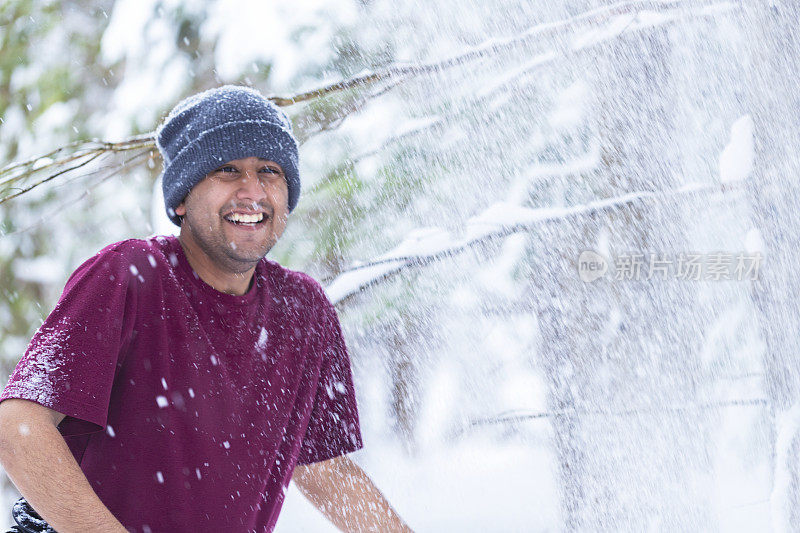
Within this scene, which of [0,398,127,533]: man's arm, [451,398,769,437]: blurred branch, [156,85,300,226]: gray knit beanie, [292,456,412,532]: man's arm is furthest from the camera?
[451,398,769,437]: blurred branch

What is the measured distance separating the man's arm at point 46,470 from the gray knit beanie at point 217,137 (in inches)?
16.9

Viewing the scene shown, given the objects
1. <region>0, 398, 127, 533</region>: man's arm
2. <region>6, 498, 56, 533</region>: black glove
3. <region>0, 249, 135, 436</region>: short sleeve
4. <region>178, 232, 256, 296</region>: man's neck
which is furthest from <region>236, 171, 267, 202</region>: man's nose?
<region>6, 498, 56, 533</region>: black glove

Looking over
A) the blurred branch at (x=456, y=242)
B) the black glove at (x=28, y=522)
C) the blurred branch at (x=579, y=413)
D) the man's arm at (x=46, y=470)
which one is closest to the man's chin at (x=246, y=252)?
the man's arm at (x=46, y=470)

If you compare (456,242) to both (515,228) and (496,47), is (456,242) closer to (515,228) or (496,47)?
(515,228)

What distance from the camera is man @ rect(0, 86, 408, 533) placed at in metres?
0.90

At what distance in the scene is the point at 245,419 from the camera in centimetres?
112

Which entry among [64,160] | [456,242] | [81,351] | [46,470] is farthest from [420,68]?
[46,470]

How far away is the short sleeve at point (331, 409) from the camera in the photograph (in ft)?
4.31

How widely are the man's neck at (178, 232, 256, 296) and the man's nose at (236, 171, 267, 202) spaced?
117 mm

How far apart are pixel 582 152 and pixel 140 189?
1680 millimetres

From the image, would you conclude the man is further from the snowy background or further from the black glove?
the snowy background

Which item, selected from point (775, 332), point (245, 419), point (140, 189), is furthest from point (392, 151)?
point (245, 419)

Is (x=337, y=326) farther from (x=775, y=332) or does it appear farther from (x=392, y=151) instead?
(x=775, y=332)

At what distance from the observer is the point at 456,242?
2.39 m
